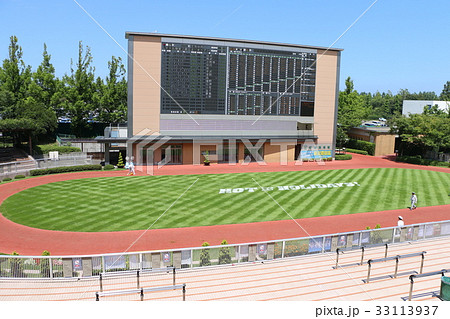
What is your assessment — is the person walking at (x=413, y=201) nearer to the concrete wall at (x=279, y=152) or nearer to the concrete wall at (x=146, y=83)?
the concrete wall at (x=279, y=152)

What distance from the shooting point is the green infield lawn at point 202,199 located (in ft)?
74.5

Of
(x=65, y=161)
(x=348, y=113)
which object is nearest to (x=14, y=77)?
(x=65, y=161)

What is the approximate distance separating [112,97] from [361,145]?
4106cm

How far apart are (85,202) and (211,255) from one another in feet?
50.8

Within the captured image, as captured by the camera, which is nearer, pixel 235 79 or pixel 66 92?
pixel 235 79

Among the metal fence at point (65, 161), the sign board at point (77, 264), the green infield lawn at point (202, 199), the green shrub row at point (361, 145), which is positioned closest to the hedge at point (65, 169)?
the metal fence at point (65, 161)

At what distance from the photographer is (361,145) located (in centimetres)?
5694

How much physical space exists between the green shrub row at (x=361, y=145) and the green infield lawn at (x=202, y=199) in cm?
1712

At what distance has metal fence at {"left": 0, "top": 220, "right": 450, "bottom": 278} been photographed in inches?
509

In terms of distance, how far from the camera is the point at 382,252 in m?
15.6

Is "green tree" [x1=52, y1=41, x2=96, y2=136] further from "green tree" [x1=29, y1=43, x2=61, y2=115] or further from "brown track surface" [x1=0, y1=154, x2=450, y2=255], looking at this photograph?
"brown track surface" [x1=0, y1=154, x2=450, y2=255]

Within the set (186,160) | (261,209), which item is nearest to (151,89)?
(186,160)

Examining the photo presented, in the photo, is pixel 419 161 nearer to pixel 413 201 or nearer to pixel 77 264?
pixel 413 201
